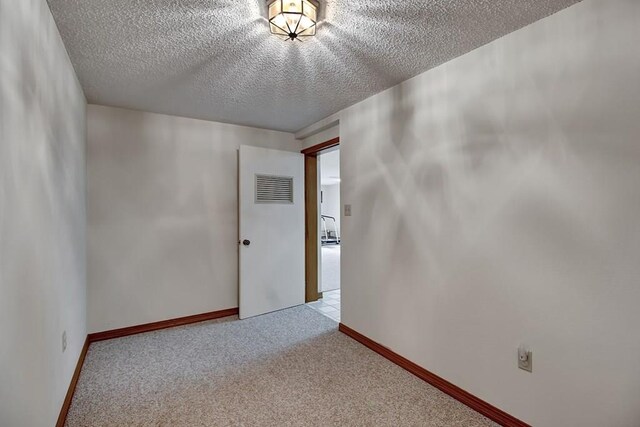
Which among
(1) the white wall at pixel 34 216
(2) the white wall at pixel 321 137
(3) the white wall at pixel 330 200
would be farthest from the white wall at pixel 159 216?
(3) the white wall at pixel 330 200

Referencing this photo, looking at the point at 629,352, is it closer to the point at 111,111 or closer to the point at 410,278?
the point at 410,278

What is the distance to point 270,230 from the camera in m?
3.64

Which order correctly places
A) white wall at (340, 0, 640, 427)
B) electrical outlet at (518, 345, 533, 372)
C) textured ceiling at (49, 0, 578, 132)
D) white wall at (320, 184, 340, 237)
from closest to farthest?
white wall at (340, 0, 640, 427)
textured ceiling at (49, 0, 578, 132)
electrical outlet at (518, 345, 533, 372)
white wall at (320, 184, 340, 237)

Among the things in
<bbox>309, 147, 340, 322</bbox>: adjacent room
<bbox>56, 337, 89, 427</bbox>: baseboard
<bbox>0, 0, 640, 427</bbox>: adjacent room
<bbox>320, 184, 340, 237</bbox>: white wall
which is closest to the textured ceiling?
<bbox>0, 0, 640, 427</bbox>: adjacent room

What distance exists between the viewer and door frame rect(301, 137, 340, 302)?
4000mm

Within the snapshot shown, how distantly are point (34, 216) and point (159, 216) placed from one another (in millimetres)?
1830

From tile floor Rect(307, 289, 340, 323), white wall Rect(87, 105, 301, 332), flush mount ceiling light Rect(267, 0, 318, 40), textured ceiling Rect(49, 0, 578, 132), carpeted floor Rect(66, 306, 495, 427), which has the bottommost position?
tile floor Rect(307, 289, 340, 323)

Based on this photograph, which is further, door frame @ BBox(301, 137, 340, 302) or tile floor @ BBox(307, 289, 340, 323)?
door frame @ BBox(301, 137, 340, 302)

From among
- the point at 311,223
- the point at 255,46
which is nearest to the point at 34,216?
the point at 255,46

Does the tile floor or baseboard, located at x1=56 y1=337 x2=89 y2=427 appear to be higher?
baseboard, located at x1=56 y1=337 x2=89 y2=427

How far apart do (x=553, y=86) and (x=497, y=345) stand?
1.50 m

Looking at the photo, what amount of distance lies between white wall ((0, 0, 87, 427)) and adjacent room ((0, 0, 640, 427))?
0.05 feet

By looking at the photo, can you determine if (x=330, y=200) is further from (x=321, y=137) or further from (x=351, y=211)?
(x=351, y=211)

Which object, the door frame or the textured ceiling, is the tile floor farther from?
the textured ceiling
